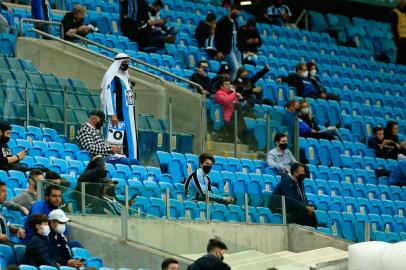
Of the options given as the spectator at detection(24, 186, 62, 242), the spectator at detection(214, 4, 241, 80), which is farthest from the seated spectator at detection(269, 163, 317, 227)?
the spectator at detection(214, 4, 241, 80)

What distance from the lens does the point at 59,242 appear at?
15.7m

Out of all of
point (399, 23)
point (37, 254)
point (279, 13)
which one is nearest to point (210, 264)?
point (37, 254)

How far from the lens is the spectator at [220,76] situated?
24562 mm

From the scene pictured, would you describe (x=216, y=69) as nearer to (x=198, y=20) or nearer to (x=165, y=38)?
(x=165, y=38)

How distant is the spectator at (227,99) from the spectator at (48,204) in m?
6.67

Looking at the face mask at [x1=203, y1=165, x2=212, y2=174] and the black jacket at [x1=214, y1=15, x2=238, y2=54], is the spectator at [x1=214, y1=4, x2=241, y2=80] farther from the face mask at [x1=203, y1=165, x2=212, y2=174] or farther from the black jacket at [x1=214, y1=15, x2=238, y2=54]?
the face mask at [x1=203, y1=165, x2=212, y2=174]

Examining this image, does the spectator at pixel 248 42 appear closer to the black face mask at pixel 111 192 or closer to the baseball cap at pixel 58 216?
the black face mask at pixel 111 192

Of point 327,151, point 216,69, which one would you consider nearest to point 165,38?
point 216,69

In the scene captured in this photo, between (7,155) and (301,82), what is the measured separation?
9988 mm

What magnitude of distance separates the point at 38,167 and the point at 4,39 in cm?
516

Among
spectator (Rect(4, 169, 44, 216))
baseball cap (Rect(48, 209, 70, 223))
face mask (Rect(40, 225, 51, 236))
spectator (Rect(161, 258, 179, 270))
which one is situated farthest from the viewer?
spectator (Rect(4, 169, 44, 216))

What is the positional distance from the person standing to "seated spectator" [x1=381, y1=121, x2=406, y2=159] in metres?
6.01

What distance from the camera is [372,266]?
16.6m

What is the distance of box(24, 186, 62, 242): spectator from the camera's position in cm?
1588
